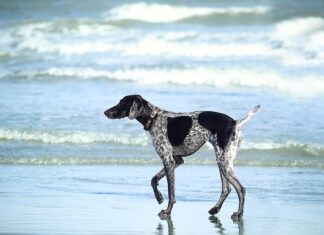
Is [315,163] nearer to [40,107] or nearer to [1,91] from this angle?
[40,107]

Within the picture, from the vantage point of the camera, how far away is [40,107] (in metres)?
16.6

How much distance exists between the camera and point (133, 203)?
394 inches

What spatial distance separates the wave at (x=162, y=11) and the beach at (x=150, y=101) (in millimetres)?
62

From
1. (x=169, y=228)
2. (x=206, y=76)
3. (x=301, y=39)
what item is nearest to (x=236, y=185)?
(x=169, y=228)

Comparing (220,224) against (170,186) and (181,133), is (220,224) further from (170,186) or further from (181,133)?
(181,133)

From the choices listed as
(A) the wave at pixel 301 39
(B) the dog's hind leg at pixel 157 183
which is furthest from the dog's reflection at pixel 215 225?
(A) the wave at pixel 301 39

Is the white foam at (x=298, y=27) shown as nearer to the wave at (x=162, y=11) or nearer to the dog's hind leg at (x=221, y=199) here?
the wave at (x=162, y=11)

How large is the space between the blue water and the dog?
10.3 ft

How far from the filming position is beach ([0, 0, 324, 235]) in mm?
9570

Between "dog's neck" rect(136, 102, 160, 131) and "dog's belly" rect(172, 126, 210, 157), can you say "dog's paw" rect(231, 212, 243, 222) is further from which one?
"dog's neck" rect(136, 102, 160, 131)

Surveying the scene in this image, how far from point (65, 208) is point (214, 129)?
1.59 metres

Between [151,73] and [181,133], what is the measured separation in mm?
11806

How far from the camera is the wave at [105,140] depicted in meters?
13.4

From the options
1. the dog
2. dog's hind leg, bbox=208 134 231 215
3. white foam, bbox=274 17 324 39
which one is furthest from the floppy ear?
white foam, bbox=274 17 324 39
